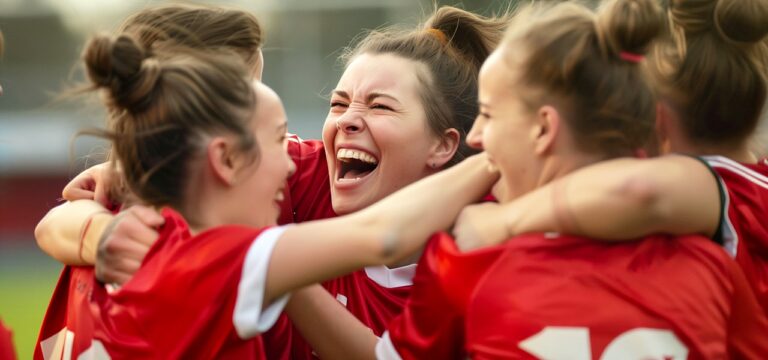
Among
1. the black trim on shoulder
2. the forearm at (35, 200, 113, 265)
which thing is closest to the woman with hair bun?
the forearm at (35, 200, 113, 265)

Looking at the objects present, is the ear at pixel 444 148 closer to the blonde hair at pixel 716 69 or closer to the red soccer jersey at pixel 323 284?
the red soccer jersey at pixel 323 284

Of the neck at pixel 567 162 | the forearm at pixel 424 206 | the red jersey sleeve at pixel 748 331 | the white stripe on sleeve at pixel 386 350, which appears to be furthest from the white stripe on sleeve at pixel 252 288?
the red jersey sleeve at pixel 748 331

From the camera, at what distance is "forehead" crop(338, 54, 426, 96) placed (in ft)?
11.4

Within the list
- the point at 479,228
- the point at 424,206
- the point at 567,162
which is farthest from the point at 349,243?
the point at 567,162

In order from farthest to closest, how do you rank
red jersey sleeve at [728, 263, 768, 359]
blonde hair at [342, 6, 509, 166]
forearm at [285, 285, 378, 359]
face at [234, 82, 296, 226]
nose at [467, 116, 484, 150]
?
blonde hair at [342, 6, 509, 166] < forearm at [285, 285, 378, 359] < face at [234, 82, 296, 226] < nose at [467, 116, 484, 150] < red jersey sleeve at [728, 263, 768, 359]

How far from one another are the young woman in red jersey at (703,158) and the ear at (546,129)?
0.11 metres

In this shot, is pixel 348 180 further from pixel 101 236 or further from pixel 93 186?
pixel 101 236

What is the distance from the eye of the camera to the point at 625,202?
2.15 metres

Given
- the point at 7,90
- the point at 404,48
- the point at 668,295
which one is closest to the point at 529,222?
the point at 668,295

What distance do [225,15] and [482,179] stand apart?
124cm

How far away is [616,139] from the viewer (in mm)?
2334

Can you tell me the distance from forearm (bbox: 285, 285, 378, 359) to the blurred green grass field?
705 cm

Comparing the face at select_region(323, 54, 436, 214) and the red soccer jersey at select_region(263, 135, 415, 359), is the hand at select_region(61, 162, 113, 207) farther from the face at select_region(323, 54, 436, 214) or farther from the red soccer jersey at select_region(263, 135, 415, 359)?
the face at select_region(323, 54, 436, 214)

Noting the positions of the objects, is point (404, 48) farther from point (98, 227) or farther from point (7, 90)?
point (7, 90)
